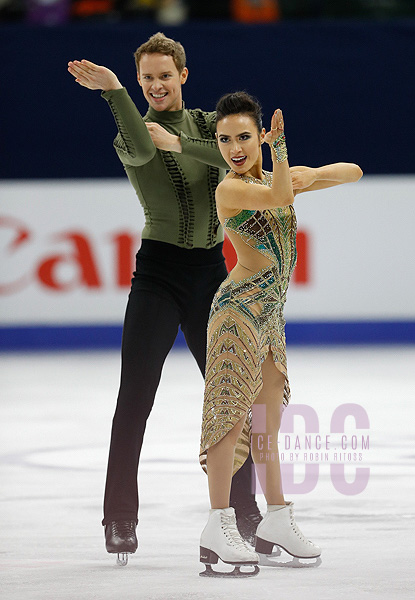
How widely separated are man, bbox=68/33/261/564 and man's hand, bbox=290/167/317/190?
318 millimetres

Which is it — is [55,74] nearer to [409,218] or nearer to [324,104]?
[324,104]

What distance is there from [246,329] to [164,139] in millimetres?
638

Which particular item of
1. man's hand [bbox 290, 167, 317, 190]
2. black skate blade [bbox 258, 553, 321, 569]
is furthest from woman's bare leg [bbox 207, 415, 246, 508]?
man's hand [bbox 290, 167, 317, 190]

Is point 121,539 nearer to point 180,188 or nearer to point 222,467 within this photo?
point 222,467

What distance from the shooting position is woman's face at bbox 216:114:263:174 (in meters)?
3.07

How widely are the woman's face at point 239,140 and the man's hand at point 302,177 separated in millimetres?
118

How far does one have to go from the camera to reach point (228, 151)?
3100 millimetres

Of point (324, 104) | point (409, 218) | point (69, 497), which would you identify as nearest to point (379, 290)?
point (409, 218)

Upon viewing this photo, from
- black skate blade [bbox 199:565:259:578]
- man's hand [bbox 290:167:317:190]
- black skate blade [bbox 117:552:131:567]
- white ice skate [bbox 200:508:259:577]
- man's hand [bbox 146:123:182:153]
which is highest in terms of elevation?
man's hand [bbox 146:123:182:153]

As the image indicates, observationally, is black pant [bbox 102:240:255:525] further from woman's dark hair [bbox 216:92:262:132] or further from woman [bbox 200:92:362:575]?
woman's dark hair [bbox 216:92:262:132]

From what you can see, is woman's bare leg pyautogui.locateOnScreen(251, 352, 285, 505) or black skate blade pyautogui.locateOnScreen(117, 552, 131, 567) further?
black skate blade pyautogui.locateOnScreen(117, 552, 131, 567)
